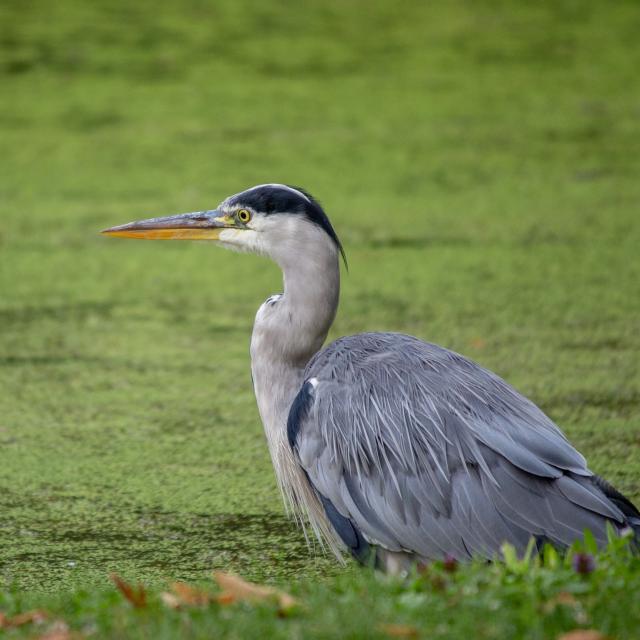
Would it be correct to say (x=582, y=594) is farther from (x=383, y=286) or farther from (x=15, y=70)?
(x=15, y=70)

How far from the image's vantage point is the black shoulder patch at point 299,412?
272cm

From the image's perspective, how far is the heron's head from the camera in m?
2.95

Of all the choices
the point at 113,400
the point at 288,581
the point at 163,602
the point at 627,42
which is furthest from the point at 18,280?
the point at 627,42

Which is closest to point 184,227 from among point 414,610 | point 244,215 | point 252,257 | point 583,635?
point 244,215

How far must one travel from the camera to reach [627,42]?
8438 millimetres

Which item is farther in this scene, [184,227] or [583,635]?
[184,227]

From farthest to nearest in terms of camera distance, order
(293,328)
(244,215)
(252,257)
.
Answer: (252,257) → (244,215) → (293,328)

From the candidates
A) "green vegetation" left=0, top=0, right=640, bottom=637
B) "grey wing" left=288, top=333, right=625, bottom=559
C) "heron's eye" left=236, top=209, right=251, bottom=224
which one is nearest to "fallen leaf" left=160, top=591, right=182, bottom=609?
"green vegetation" left=0, top=0, right=640, bottom=637

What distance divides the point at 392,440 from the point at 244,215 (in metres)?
0.72

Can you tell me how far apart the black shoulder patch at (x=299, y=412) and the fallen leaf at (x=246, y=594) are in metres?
0.52

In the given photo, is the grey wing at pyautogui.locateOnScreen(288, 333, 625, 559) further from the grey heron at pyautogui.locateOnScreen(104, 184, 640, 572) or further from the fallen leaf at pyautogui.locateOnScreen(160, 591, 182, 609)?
the fallen leaf at pyautogui.locateOnScreen(160, 591, 182, 609)

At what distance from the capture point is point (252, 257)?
5.27m

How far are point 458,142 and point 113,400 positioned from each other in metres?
3.17

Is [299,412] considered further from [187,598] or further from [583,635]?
[583,635]
